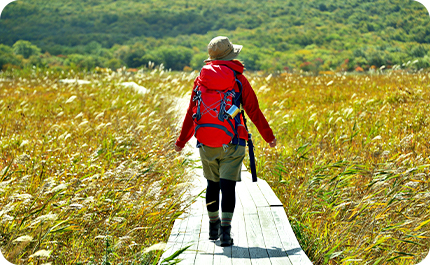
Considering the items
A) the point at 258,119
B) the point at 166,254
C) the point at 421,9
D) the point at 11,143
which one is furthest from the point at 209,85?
the point at 421,9

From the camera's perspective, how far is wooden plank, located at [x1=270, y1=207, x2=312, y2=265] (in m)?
2.88

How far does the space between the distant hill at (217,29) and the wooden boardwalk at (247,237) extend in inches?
1811

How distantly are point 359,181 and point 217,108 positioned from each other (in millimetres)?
2336

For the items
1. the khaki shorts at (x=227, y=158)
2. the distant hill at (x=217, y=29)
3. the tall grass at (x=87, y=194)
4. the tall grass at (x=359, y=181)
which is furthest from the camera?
the distant hill at (x=217, y=29)

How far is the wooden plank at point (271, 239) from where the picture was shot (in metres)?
2.91

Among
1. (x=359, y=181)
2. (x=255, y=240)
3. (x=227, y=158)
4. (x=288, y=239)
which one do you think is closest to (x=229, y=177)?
(x=227, y=158)

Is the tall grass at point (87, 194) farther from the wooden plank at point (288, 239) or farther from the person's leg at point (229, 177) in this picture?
the wooden plank at point (288, 239)

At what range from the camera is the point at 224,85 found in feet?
10.5

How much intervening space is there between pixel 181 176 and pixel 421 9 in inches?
2420

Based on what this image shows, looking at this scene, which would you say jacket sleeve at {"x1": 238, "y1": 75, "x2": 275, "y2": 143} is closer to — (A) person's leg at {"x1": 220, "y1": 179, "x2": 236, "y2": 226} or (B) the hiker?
(B) the hiker

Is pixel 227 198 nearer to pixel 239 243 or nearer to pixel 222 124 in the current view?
pixel 239 243

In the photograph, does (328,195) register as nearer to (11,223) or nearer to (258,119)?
(258,119)

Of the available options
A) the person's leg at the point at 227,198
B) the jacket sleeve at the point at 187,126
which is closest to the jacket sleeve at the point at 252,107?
the jacket sleeve at the point at 187,126

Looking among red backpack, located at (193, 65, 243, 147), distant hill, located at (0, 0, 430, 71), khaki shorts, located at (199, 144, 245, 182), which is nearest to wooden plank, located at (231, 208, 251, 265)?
khaki shorts, located at (199, 144, 245, 182)
